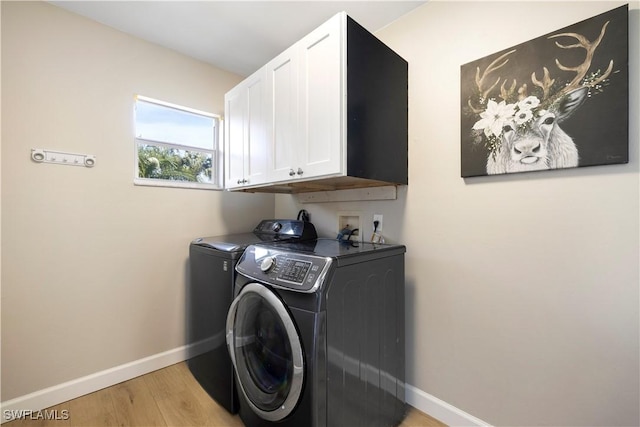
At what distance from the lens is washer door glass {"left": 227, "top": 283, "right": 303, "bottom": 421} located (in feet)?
3.67

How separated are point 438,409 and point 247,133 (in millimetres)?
2101

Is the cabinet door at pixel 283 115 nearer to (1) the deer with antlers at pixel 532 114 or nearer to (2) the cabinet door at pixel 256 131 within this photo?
(2) the cabinet door at pixel 256 131

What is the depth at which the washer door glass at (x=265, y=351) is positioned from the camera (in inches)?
44.0

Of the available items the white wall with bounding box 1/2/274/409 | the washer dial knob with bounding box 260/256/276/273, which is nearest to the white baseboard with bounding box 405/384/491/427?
the washer dial knob with bounding box 260/256/276/273

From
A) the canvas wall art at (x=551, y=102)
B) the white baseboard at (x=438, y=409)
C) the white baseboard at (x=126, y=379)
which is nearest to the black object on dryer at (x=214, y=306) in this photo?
the white baseboard at (x=126, y=379)

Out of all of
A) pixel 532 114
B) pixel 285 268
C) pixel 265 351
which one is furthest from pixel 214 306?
pixel 532 114

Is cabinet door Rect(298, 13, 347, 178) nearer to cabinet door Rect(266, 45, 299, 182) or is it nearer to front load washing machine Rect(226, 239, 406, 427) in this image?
cabinet door Rect(266, 45, 299, 182)

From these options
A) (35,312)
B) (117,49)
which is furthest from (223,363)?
(117,49)

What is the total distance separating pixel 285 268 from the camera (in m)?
1.20

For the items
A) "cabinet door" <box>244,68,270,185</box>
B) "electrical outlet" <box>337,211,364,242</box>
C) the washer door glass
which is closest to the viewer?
the washer door glass

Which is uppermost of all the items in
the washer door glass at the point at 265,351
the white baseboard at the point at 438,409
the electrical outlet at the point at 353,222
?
the electrical outlet at the point at 353,222

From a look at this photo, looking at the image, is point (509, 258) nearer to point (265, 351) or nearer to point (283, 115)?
point (265, 351)

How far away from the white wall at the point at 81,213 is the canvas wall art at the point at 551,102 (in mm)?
2102

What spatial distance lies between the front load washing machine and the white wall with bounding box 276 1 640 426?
25 cm
